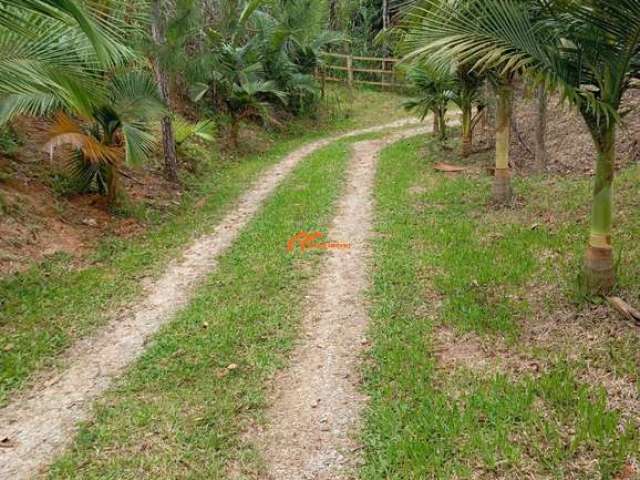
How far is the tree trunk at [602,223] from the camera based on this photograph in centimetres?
427

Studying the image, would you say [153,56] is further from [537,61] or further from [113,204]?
[537,61]

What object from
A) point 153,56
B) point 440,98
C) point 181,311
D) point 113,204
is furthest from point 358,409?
point 440,98

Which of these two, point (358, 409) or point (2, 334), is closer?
point (358, 409)

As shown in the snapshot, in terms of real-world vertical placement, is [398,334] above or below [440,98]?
below

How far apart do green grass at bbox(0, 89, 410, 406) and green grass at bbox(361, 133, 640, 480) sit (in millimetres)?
2877

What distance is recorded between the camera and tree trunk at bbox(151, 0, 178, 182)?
30.7ft

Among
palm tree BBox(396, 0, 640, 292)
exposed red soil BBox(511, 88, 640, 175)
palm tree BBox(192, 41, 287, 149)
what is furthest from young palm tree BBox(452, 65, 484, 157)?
palm tree BBox(396, 0, 640, 292)

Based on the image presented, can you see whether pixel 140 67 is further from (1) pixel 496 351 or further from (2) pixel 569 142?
(2) pixel 569 142

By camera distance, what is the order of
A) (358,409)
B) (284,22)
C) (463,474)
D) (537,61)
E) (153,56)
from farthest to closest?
(284,22) → (153,56) → (537,61) → (358,409) → (463,474)

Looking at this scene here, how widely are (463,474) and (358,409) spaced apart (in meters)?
0.94

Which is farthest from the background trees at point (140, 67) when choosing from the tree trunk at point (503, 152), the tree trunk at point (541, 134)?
the tree trunk at point (541, 134)

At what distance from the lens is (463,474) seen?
10.1 ft

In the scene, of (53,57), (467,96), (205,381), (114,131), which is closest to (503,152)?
(467,96)

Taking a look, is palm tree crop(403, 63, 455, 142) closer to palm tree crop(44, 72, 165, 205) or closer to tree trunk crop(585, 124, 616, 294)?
palm tree crop(44, 72, 165, 205)
